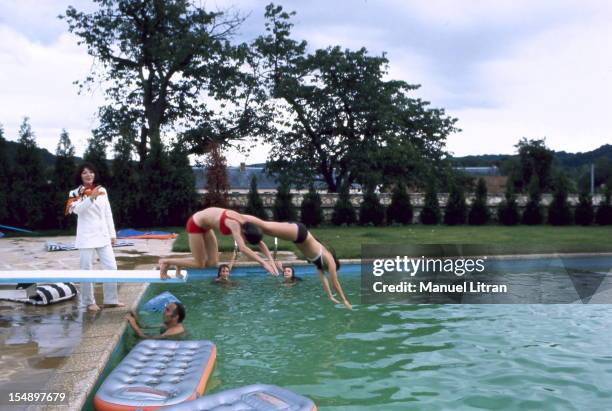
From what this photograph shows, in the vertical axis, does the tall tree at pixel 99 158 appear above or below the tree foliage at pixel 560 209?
above

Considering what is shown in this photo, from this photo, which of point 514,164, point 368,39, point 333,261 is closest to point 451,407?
point 333,261

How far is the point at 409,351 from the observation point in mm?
7383

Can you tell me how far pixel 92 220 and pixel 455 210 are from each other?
20326mm

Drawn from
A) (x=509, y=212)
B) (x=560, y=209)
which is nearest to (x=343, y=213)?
(x=509, y=212)

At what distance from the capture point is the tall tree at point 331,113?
29578 mm

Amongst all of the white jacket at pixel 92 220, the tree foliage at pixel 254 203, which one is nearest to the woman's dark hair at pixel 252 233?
the white jacket at pixel 92 220

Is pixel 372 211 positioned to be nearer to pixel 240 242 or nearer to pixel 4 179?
pixel 4 179

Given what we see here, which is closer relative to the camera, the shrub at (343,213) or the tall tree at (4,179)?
the tall tree at (4,179)

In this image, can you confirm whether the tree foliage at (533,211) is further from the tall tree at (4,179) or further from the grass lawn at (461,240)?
the tall tree at (4,179)

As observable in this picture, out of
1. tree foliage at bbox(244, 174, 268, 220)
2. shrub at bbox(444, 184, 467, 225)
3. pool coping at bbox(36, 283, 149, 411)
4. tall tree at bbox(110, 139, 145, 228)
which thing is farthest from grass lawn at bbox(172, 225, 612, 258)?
pool coping at bbox(36, 283, 149, 411)

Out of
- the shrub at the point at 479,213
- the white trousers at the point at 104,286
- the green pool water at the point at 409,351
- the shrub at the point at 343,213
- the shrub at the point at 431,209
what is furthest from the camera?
the shrub at the point at 479,213

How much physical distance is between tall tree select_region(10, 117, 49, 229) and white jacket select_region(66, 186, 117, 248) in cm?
1586

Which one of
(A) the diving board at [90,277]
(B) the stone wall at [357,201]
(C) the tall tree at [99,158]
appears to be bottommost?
(A) the diving board at [90,277]

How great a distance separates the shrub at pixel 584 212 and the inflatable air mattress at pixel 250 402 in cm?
2474
